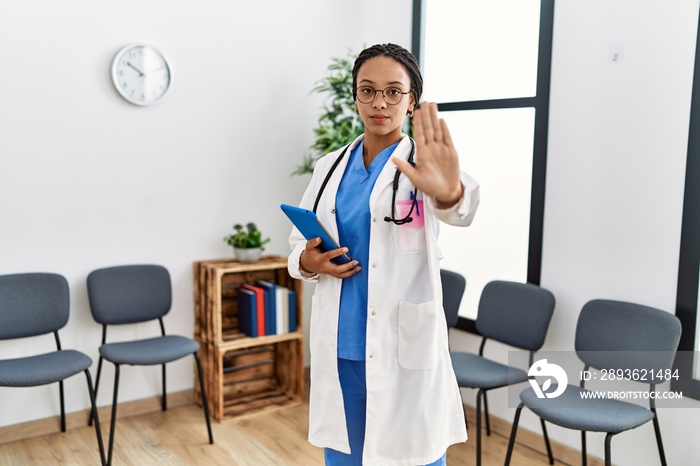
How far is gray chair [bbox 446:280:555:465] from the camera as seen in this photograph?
274 centimetres

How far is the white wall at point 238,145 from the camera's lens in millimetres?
2555

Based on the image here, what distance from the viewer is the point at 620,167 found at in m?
2.66

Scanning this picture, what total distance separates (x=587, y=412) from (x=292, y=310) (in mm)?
1747

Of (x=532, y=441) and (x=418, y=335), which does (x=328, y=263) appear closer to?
(x=418, y=335)

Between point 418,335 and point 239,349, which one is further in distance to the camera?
point 239,349

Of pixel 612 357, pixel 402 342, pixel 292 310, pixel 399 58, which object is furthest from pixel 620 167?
pixel 292 310

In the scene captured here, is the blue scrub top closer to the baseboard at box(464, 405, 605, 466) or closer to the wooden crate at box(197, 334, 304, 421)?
the baseboard at box(464, 405, 605, 466)

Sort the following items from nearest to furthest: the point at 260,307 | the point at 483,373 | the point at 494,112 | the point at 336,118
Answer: the point at 483,373 < the point at 494,112 < the point at 260,307 < the point at 336,118

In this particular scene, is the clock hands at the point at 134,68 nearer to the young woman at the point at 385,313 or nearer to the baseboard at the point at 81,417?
the baseboard at the point at 81,417

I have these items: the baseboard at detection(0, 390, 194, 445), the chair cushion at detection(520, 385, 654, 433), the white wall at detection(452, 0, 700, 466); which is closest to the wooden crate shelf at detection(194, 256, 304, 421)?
the baseboard at detection(0, 390, 194, 445)

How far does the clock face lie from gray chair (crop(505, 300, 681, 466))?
232cm

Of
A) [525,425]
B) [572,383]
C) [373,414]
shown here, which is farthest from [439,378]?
[525,425]

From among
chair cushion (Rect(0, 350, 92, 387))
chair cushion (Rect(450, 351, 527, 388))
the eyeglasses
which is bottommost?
chair cushion (Rect(450, 351, 527, 388))

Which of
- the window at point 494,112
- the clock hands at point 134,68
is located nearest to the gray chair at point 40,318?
the clock hands at point 134,68
